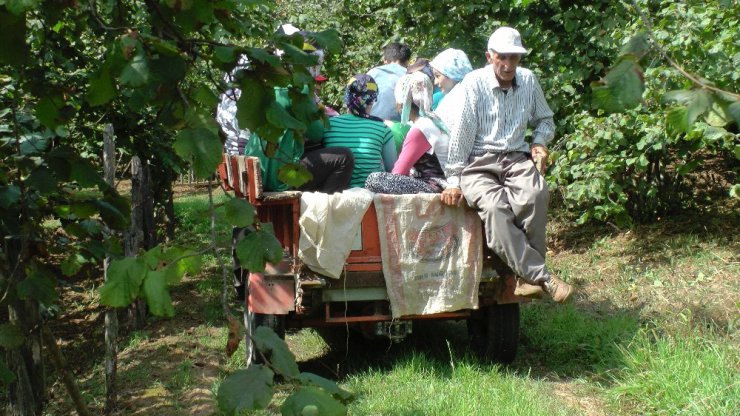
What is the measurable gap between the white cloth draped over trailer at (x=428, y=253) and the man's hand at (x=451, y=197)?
55 mm

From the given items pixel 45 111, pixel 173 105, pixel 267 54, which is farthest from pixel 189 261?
pixel 45 111

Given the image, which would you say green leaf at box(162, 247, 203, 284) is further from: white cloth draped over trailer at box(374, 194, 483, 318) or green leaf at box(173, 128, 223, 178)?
white cloth draped over trailer at box(374, 194, 483, 318)

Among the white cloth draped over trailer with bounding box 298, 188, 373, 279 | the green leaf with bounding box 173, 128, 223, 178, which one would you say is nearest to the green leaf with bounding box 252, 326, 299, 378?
the green leaf with bounding box 173, 128, 223, 178

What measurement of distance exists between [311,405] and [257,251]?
434 mm

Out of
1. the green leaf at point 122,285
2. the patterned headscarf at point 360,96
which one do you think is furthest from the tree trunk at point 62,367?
the patterned headscarf at point 360,96

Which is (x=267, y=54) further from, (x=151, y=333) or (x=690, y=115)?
(x=151, y=333)

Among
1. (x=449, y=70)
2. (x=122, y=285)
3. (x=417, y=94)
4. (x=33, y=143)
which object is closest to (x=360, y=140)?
(x=417, y=94)

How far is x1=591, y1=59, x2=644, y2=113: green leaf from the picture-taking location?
1.78 metres

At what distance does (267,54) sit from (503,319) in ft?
14.2

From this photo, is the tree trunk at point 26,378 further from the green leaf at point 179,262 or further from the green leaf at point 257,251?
the green leaf at point 257,251

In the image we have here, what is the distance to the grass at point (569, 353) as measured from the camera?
5.27 m

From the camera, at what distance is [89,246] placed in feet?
11.4

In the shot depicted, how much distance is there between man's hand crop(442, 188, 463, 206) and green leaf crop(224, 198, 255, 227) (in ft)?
11.9

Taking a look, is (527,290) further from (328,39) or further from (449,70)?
(328,39)
